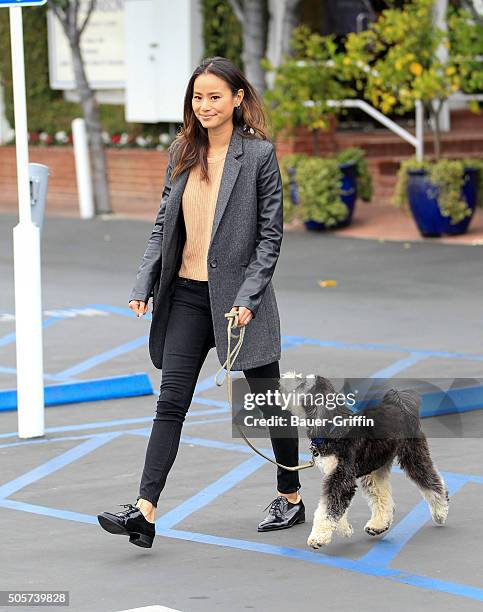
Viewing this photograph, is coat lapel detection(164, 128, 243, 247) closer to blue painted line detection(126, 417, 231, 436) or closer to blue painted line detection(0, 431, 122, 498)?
blue painted line detection(0, 431, 122, 498)

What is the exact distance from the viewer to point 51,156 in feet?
72.1

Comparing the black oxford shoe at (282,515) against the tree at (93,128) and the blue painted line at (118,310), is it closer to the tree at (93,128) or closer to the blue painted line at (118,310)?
the blue painted line at (118,310)

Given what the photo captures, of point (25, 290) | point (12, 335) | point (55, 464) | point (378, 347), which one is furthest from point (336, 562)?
point (12, 335)

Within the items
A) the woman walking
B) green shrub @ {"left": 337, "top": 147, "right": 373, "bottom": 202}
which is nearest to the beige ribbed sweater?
the woman walking

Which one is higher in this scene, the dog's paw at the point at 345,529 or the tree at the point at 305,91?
the tree at the point at 305,91

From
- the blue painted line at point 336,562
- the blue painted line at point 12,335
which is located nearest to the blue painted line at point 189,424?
the blue painted line at point 336,562

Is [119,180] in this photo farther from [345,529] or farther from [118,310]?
[345,529]

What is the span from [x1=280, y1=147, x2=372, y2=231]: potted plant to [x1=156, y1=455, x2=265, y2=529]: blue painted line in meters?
9.20

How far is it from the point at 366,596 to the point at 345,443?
630 mm

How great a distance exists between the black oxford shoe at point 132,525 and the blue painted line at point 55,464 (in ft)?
4.15

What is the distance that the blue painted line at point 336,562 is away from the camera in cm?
490

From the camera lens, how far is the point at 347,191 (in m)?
16.2

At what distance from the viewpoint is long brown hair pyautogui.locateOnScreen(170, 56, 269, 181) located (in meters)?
5.50

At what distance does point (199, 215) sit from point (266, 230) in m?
0.28
